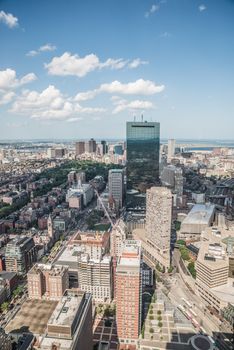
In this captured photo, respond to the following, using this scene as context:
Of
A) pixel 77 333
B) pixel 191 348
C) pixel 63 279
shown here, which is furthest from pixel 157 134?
pixel 77 333

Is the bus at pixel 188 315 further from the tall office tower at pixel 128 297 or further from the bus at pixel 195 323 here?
the tall office tower at pixel 128 297

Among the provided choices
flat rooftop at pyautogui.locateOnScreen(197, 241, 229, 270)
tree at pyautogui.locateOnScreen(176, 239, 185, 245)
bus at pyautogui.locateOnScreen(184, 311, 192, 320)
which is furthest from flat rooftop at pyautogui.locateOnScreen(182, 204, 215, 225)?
bus at pyautogui.locateOnScreen(184, 311, 192, 320)

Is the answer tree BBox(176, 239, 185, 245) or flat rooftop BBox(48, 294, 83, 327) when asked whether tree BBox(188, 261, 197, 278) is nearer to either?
tree BBox(176, 239, 185, 245)

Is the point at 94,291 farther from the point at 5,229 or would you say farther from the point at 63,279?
the point at 5,229

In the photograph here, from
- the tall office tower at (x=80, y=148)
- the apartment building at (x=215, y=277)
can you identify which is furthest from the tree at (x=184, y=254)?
A: the tall office tower at (x=80, y=148)

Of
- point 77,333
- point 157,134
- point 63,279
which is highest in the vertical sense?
point 157,134

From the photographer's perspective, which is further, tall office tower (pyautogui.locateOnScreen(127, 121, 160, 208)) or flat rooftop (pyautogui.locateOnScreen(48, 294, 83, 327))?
tall office tower (pyautogui.locateOnScreen(127, 121, 160, 208))
